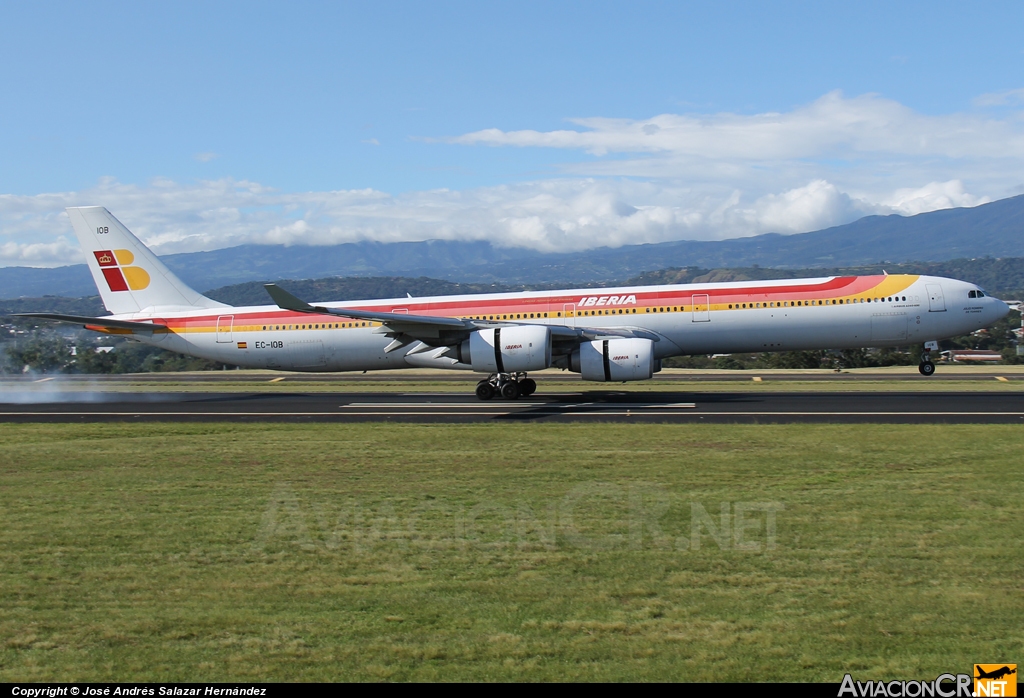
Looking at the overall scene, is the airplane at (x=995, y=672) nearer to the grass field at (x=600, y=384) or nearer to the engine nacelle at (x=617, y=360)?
the engine nacelle at (x=617, y=360)

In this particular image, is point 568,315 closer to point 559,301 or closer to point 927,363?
point 559,301

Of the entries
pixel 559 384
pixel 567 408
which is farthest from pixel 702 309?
pixel 559 384

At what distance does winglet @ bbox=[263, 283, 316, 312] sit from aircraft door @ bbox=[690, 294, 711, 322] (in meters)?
13.4

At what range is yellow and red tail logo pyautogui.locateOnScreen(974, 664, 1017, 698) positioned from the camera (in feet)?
21.2

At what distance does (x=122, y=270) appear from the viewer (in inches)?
1395

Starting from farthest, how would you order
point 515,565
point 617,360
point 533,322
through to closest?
1. point 533,322
2. point 617,360
3. point 515,565

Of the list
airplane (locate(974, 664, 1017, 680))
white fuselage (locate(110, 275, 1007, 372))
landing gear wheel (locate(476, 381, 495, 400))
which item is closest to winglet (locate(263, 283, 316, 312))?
white fuselage (locate(110, 275, 1007, 372))

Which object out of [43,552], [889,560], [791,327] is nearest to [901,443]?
[889,560]

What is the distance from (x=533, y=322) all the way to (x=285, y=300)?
9706mm

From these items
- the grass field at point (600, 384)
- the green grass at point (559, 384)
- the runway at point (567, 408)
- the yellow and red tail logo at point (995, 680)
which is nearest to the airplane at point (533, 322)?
the runway at point (567, 408)

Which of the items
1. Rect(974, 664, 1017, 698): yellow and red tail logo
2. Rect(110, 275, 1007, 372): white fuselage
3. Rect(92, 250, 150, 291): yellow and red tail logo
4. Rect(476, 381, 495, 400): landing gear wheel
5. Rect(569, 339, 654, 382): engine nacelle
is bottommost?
Rect(974, 664, 1017, 698): yellow and red tail logo

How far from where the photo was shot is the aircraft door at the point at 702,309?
30.8 meters

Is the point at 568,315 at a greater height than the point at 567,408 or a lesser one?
greater

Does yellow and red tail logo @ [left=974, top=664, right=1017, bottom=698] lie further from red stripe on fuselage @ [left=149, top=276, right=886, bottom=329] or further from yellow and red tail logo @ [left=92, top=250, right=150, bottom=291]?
yellow and red tail logo @ [left=92, top=250, right=150, bottom=291]
